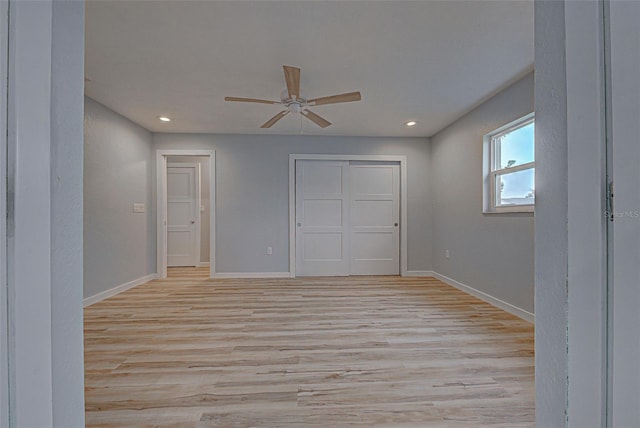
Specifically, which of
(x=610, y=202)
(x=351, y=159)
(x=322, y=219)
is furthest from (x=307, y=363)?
(x=351, y=159)

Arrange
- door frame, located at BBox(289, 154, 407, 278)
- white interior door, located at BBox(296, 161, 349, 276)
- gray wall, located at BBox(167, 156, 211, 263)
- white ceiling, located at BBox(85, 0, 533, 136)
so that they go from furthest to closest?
gray wall, located at BBox(167, 156, 211, 263) → white interior door, located at BBox(296, 161, 349, 276) → door frame, located at BBox(289, 154, 407, 278) → white ceiling, located at BBox(85, 0, 533, 136)

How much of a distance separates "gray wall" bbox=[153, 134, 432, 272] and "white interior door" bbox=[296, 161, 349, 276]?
0.24 m

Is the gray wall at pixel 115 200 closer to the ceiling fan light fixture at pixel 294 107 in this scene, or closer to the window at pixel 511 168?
the ceiling fan light fixture at pixel 294 107

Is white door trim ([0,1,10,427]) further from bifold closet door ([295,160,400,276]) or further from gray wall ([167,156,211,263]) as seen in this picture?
gray wall ([167,156,211,263])

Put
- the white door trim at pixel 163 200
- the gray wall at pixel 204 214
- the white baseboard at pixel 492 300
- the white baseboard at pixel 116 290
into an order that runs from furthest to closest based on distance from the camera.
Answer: the gray wall at pixel 204 214 < the white door trim at pixel 163 200 < the white baseboard at pixel 116 290 < the white baseboard at pixel 492 300

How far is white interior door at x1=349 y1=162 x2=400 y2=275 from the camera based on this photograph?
4.64 m

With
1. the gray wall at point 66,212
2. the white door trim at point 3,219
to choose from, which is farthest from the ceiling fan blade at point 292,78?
the white door trim at point 3,219

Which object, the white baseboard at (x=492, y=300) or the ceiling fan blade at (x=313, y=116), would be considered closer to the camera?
the white baseboard at (x=492, y=300)

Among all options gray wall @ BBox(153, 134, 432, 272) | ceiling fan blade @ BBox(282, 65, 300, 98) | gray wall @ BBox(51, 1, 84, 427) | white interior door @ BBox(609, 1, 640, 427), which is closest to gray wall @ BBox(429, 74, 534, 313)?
gray wall @ BBox(153, 134, 432, 272)

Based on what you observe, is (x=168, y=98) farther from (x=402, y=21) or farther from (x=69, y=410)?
(x=69, y=410)

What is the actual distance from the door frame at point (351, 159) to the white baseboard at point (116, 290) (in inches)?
85.8

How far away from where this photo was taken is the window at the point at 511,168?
2.73 m

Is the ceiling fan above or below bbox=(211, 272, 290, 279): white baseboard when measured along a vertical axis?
above

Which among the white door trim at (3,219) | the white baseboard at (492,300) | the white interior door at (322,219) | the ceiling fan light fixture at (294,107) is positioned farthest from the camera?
the white interior door at (322,219)
